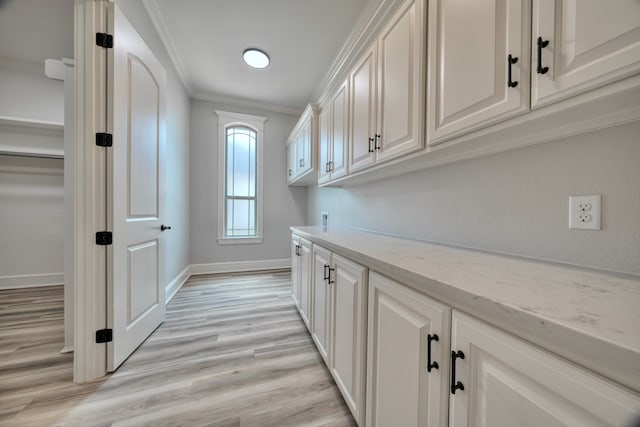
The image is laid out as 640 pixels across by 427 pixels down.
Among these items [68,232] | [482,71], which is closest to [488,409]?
[482,71]

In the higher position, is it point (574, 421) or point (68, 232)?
point (68, 232)

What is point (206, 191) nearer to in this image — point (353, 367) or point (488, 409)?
point (353, 367)

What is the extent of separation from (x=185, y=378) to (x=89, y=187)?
4.35 feet

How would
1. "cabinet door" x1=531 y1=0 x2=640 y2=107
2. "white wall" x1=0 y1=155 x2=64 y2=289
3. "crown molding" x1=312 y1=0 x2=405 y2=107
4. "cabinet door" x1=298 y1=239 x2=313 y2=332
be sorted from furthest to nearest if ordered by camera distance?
"white wall" x1=0 y1=155 x2=64 y2=289 → "cabinet door" x1=298 y1=239 x2=313 y2=332 → "crown molding" x1=312 y1=0 x2=405 y2=107 → "cabinet door" x1=531 y1=0 x2=640 y2=107

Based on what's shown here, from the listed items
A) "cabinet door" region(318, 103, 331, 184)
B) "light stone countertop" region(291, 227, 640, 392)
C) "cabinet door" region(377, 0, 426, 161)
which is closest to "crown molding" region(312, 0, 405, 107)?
"cabinet door" region(318, 103, 331, 184)

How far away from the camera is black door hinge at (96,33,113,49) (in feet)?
4.52

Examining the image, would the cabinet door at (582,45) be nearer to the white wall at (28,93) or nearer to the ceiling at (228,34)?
the ceiling at (228,34)

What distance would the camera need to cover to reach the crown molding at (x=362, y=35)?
61.4 inches

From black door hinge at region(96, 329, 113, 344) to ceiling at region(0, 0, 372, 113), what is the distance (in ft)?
8.47

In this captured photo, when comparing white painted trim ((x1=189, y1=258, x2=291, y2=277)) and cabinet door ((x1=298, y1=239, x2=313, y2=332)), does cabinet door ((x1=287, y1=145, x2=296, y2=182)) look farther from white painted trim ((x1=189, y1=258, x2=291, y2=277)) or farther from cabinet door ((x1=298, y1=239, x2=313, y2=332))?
cabinet door ((x1=298, y1=239, x2=313, y2=332))

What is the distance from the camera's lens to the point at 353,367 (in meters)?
1.07

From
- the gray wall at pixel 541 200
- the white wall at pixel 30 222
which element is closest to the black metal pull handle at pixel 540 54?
the gray wall at pixel 541 200

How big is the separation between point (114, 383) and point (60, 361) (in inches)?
21.8

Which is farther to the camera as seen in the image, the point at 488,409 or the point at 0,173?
the point at 0,173
